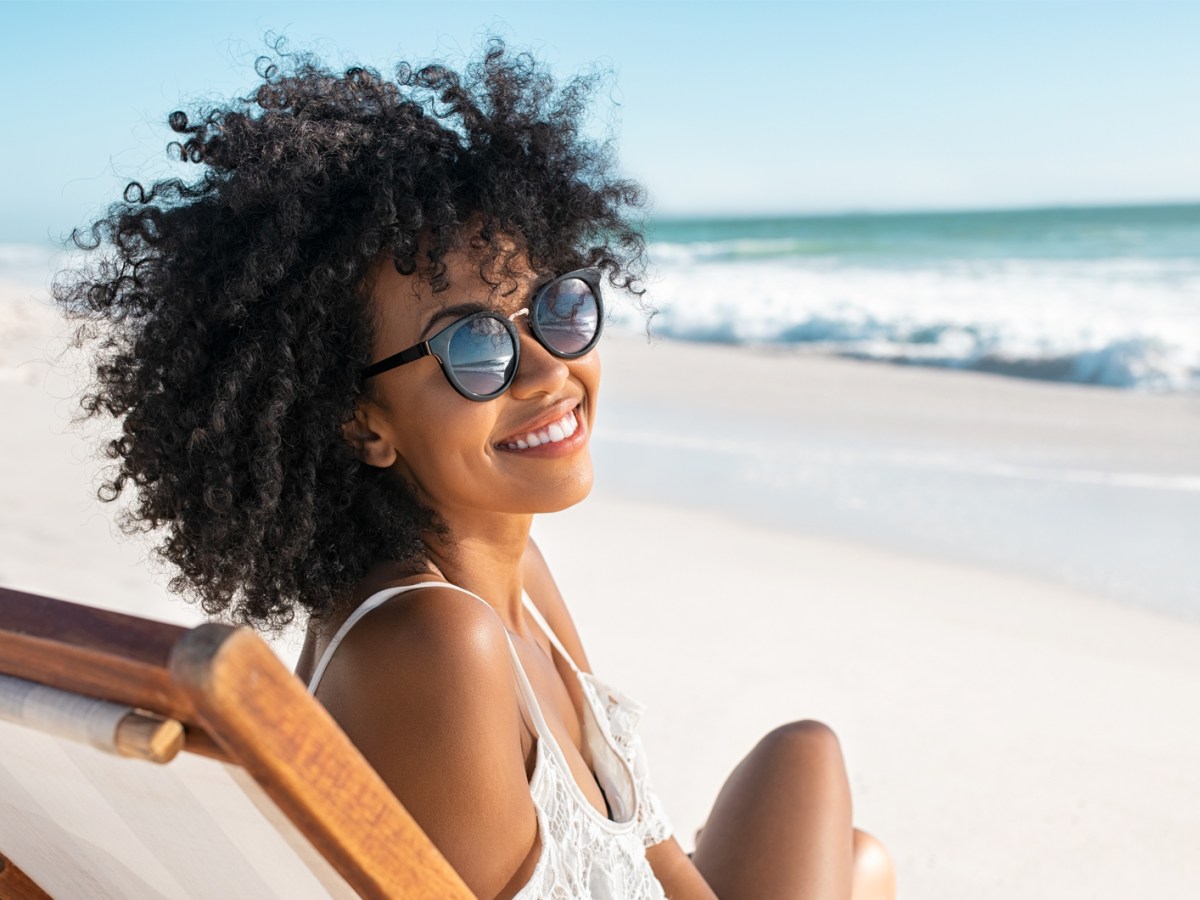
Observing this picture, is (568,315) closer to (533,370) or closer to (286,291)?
(533,370)

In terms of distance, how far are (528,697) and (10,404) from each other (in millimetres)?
7851

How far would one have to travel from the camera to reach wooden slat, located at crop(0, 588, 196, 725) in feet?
2.61

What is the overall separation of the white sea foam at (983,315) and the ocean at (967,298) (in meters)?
0.03

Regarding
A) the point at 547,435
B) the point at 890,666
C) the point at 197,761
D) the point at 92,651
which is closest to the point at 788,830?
the point at 547,435

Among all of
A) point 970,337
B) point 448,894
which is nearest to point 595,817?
point 448,894

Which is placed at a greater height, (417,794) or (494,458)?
(494,458)

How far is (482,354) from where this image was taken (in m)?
1.80

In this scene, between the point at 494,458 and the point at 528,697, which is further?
the point at 494,458

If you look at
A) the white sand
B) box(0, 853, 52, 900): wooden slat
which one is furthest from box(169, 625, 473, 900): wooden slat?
the white sand

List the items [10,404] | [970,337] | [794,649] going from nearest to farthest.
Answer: [794,649] → [10,404] → [970,337]

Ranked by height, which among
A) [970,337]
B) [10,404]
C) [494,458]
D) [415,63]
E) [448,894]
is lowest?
[970,337]

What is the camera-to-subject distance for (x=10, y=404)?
8.29 m

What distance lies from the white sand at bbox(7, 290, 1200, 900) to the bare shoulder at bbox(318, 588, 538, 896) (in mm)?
2010

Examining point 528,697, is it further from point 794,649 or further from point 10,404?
→ point 10,404
